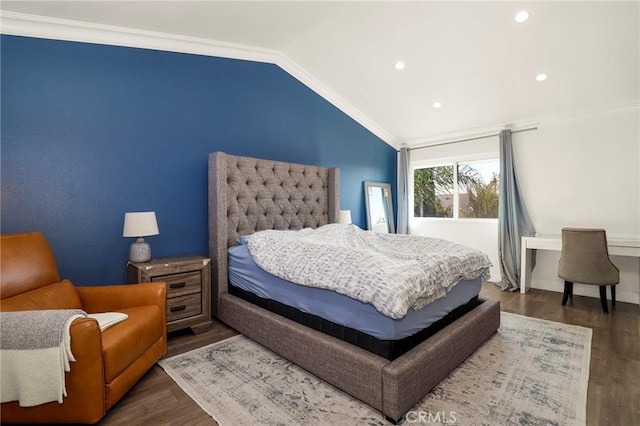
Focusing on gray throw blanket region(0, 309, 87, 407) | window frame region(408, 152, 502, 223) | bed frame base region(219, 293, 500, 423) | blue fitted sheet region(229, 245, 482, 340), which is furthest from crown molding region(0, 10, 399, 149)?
bed frame base region(219, 293, 500, 423)

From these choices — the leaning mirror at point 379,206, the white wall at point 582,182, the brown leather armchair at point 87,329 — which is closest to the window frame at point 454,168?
the white wall at point 582,182

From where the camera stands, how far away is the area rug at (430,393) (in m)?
1.59

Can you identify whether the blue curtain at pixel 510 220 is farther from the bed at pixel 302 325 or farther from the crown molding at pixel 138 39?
the crown molding at pixel 138 39

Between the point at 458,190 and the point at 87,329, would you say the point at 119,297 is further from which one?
the point at 458,190

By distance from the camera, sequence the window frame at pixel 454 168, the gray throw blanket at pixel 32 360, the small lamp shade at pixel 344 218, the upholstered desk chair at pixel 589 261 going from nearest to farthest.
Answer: the gray throw blanket at pixel 32 360 < the upholstered desk chair at pixel 589 261 < the small lamp shade at pixel 344 218 < the window frame at pixel 454 168

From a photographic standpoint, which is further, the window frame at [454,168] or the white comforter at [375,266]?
the window frame at [454,168]

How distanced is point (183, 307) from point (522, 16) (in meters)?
3.78

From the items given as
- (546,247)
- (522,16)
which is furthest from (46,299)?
(546,247)

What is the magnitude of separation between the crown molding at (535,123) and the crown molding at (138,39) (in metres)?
2.15

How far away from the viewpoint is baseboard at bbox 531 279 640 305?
353cm

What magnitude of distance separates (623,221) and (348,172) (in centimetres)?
345

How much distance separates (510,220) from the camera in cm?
421

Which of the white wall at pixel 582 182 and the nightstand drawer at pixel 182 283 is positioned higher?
the white wall at pixel 582 182

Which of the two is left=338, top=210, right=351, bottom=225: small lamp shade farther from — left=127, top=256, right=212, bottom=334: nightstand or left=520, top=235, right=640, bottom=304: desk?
left=520, top=235, right=640, bottom=304: desk
